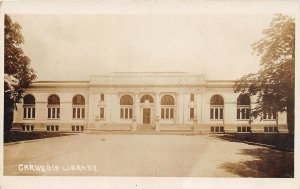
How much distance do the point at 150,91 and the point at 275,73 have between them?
4.99 ft

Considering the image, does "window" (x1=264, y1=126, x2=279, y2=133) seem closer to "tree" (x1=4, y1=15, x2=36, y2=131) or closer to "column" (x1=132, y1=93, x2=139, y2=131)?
"column" (x1=132, y1=93, x2=139, y2=131)

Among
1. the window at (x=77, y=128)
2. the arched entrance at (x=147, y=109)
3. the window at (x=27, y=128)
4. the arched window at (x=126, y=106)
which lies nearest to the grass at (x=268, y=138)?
the arched entrance at (x=147, y=109)

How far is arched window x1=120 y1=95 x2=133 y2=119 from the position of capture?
450 centimetres

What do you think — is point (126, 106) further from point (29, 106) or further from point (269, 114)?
point (269, 114)

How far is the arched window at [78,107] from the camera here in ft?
14.4

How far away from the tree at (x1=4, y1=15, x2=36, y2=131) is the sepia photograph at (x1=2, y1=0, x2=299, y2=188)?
0.01 meters

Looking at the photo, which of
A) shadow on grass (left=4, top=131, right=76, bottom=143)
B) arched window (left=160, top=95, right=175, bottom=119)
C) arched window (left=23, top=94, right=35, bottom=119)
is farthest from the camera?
arched window (left=160, top=95, right=175, bottom=119)

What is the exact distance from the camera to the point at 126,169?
4180 millimetres

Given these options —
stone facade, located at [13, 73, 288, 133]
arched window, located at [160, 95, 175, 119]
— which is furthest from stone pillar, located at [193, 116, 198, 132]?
arched window, located at [160, 95, 175, 119]

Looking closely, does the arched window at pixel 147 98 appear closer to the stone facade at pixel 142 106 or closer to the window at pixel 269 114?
the stone facade at pixel 142 106

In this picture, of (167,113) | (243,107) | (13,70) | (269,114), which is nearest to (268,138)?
(269,114)

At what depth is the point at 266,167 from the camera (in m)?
4.20
